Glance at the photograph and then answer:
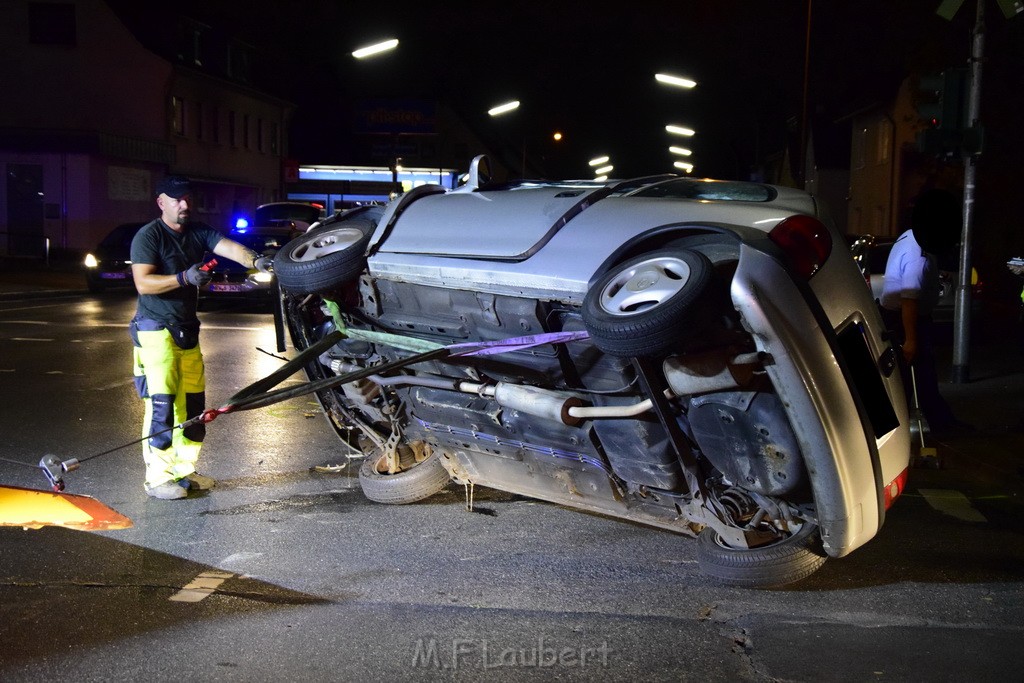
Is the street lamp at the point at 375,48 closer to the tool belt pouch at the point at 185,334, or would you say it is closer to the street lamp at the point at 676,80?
the street lamp at the point at 676,80

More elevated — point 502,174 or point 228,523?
point 502,174

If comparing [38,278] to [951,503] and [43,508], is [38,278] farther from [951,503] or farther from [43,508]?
[951,503]

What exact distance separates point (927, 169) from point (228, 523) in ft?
64.3

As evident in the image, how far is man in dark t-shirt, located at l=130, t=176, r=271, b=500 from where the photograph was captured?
6.23 metres

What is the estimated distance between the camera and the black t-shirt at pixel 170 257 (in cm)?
627

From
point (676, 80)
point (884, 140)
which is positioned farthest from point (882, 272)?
point (884, 140)

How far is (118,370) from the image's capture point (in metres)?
11.4

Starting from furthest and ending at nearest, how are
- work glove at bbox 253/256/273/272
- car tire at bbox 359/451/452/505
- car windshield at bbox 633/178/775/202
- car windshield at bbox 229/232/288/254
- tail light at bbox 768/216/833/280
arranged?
car windshield at bbox 229/232/288/254 < car tire at bbox 359/451/452/505 < work glove at bbox 253/256/273/272 < car windshield at bbox 633/178/775/202 < tail light at bbox 768/216/833/280

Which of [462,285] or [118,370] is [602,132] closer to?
[118,370]

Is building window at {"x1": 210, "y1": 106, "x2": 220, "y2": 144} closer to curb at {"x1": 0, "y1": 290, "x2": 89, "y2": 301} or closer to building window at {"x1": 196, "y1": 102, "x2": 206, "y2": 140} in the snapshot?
building window at {"x1": 196, "y1": 102, "x2": 206, "y2": 140}

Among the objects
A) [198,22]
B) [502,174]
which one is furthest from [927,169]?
[502,174]

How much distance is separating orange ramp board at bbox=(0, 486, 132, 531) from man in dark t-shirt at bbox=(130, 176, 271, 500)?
5.16 feet

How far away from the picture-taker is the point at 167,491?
6.32 meters

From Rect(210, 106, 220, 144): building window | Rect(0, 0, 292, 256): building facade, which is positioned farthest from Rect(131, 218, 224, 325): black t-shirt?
Rect(210, 106, 220, 144): building window
